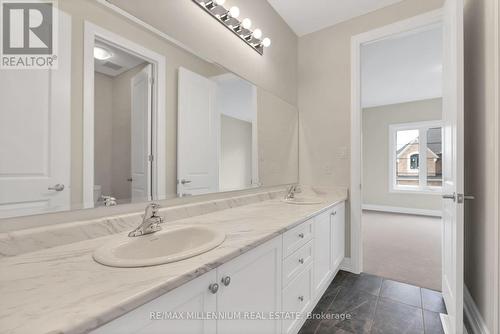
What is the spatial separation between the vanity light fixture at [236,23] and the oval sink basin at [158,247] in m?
1.40

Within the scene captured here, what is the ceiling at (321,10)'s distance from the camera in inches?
83.7

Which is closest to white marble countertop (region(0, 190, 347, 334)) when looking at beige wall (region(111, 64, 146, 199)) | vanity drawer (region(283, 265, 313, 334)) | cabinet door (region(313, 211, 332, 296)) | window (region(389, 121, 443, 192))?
beige wall (region(111, 64, 146, 199))

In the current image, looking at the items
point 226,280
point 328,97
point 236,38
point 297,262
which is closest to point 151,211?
point 226,280

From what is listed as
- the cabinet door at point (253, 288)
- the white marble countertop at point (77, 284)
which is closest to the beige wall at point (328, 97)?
the cabinet door at point (253, 288)

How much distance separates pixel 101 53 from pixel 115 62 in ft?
0.22

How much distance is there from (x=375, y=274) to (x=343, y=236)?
47cm

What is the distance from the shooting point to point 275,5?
2.19m

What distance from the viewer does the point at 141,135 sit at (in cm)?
115

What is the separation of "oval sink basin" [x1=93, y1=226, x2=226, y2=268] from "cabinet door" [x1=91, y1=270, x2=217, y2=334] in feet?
0.33

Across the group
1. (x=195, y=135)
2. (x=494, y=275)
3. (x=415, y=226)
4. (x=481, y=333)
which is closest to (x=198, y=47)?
(x=195, y=135)

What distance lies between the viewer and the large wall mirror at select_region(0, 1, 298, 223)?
2.55 ft

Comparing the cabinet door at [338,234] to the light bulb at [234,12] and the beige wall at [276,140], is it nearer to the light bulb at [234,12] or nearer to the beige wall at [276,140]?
the beige wall at [276,140]

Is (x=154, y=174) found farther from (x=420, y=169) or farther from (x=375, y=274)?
(x=420, y=169)

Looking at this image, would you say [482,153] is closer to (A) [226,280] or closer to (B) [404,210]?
(A) [226,280]
